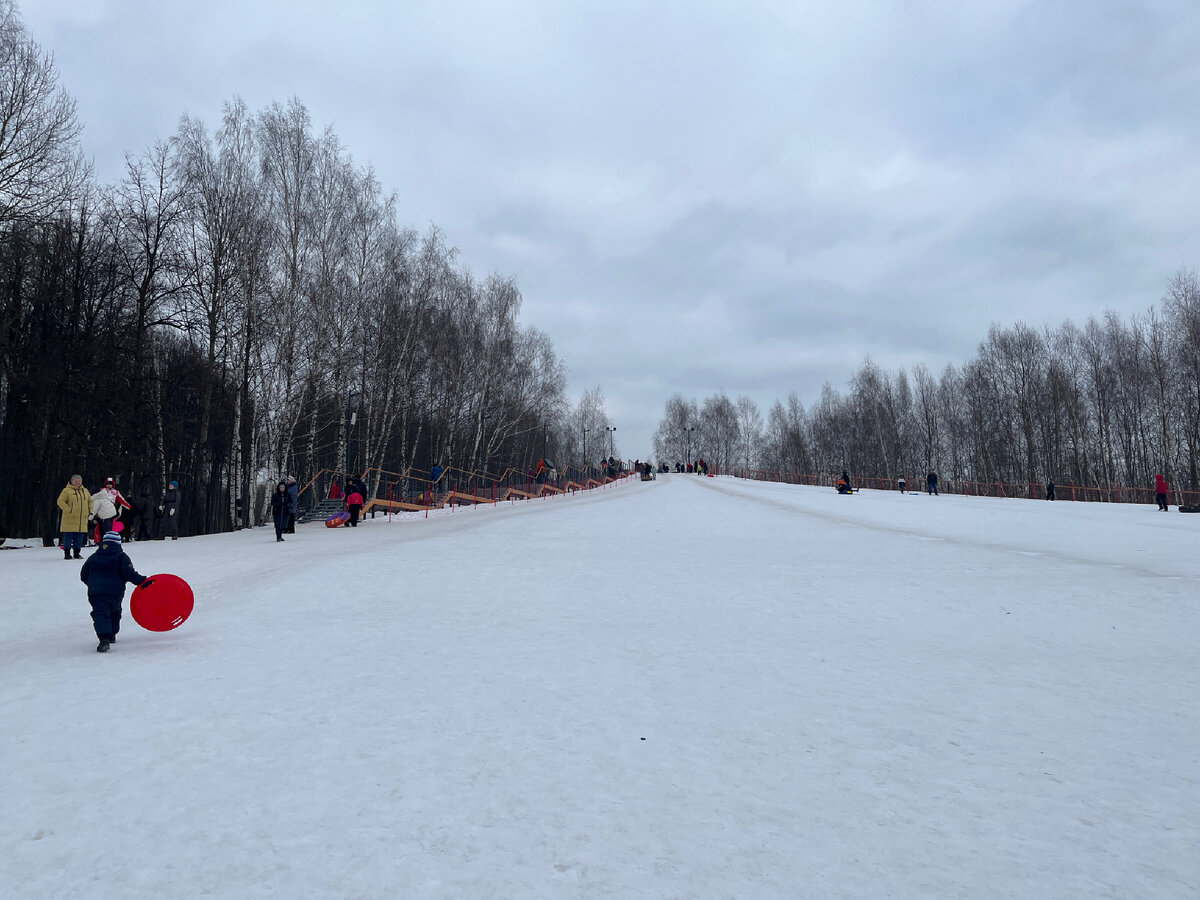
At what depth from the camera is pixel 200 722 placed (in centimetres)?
450

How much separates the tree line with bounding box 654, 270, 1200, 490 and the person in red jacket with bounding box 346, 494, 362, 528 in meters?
53.1

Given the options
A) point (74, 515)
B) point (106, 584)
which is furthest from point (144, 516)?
point (106, 584)

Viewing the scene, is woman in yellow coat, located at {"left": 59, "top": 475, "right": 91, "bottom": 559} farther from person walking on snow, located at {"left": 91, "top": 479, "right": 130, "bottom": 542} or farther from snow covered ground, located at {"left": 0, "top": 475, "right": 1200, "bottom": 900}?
snow covered ground, located at {"left": 0, "top": 475, "right": 1200, "bottom": 900}

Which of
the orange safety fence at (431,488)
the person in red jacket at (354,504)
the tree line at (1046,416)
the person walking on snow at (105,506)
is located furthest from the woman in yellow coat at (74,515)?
the tree line at (1046,416)

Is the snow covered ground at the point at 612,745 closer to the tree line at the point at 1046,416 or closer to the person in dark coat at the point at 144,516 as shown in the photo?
the person in dark coat at the point at 144,516

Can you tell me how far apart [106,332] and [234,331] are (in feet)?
14.4

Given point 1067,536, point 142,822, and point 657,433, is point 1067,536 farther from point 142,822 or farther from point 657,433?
point 657,433

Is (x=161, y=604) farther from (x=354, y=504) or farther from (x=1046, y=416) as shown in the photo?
(x=1046, y=416)

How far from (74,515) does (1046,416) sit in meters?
72.5

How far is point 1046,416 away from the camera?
2544 inches

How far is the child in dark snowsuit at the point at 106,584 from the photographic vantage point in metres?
6.54

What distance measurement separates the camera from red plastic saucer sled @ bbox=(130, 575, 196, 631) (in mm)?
6738

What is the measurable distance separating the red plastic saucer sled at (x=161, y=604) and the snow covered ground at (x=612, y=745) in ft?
0.75

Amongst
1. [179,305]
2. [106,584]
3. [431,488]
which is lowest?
[106,584]
